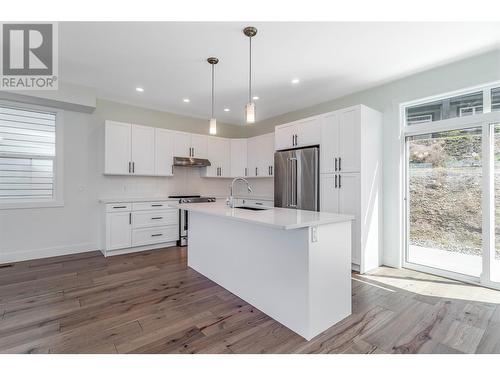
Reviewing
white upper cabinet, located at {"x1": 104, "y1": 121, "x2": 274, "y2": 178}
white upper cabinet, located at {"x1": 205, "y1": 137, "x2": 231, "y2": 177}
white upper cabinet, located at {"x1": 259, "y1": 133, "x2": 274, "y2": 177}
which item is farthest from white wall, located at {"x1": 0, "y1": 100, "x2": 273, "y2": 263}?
white upper cabinet, located at {"x1": 259, "y1": 133, "x2": 274, "y2": 177}

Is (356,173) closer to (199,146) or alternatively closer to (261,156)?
(261,156)

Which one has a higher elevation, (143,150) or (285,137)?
(285,137)

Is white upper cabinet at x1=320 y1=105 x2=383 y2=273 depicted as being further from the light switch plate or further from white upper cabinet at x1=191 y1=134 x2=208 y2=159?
white upper cabinet at x1=191 y1=134 x2=208 y2=159

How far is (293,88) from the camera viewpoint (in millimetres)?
3879

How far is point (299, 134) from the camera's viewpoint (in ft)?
13.4

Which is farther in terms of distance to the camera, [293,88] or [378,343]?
[293,88]

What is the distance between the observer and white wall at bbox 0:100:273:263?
3.71 m

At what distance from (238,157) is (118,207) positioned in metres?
2.77

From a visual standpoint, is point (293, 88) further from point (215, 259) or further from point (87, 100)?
point (87, 100)

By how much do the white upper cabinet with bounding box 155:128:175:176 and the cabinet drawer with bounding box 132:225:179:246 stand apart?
1086 mm

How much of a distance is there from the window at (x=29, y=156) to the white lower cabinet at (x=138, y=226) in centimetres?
98

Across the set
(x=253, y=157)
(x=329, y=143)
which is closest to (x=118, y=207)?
(x=253, y=157)
